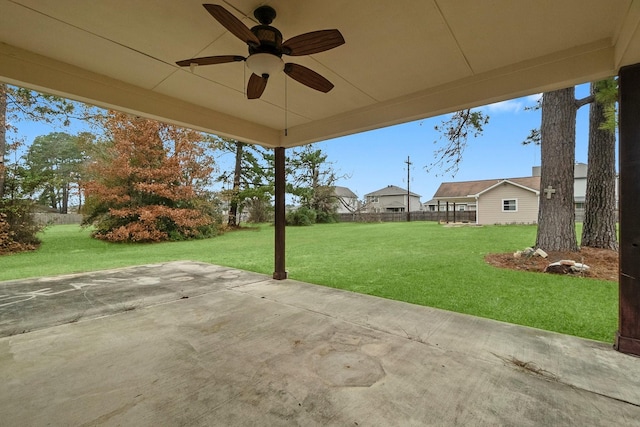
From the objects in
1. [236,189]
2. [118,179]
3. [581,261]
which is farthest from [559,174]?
[118,179]

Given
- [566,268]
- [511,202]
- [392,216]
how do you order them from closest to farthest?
[566,268]
[511,202]
[392,216]

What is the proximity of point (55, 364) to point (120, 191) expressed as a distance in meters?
9.49

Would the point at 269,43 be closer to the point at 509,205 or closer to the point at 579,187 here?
the point at 509,205

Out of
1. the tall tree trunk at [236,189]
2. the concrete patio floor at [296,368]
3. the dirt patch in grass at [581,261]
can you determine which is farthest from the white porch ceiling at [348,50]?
the tall tree trunk at [236,189]

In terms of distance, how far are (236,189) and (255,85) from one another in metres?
12.5

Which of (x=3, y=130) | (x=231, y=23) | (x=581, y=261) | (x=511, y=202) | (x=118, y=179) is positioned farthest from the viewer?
(x=511, y=202)

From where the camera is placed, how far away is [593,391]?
1.70 metres

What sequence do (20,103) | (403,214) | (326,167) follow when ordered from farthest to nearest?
1. (403,214)
2. (326,167)
3. (20,103)

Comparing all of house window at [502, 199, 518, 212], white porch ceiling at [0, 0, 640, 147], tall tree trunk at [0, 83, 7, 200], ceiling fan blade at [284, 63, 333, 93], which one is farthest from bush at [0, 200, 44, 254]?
house window at [502, 199, 518, 212]

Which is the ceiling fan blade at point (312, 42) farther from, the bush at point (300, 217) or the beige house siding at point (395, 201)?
the beige house siding at point (395, 201)

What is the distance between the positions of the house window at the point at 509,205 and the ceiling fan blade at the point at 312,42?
1727cm

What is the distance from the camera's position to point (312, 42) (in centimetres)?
184

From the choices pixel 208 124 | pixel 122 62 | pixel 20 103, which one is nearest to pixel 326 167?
pixel 20 103

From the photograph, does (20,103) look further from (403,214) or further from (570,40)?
(403,214)
